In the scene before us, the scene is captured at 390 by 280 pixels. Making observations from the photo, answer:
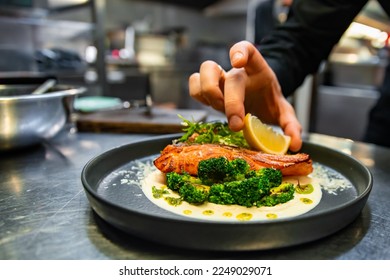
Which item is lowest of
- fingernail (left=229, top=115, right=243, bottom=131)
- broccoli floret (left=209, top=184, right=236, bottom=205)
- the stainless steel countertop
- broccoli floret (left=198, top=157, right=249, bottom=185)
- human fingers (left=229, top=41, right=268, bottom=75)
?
the stainless steel countertop

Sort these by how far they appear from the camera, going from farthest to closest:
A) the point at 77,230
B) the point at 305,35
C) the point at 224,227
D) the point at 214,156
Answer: the point at 305,35, the point at 214,156, the point at 77,230, the point at 224,227

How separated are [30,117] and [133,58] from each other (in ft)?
17.1

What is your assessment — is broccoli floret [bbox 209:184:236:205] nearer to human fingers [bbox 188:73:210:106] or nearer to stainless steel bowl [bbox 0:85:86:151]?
human fingers [bbox 188:73:210:106]

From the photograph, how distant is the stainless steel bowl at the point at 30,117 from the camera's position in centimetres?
134

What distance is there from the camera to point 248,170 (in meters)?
1.07

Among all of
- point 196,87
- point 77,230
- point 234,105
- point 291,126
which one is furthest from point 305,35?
point 77,230

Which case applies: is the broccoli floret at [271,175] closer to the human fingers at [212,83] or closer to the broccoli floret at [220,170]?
the broccoli floret at [220,170]

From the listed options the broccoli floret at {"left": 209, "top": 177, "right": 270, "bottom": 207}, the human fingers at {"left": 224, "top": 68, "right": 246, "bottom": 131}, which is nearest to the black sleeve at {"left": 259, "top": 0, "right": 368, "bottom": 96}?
the human fingers at {"left": 224, "top": 68, "right": 246, "bottom": 131}

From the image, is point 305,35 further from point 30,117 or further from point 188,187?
point 30,117

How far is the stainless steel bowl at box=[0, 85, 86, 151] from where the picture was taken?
4.41 feet

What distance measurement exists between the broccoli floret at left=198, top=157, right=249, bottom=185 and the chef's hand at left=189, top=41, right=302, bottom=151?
199mm

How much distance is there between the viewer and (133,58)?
21.0ft

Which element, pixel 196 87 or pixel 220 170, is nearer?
pixel 220 170
